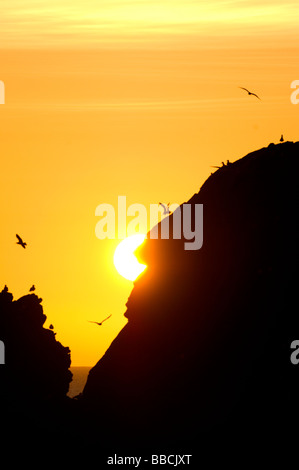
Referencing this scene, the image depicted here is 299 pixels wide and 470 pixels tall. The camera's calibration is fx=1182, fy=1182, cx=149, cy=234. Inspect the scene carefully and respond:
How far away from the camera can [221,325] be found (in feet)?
221

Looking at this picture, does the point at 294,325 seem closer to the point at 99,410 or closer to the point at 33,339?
the point at 99,410

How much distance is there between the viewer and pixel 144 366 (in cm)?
7025

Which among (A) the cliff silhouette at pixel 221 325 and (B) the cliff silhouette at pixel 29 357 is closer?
(A) the cliff silhouette at pixel 221 325

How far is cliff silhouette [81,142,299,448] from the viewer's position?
213 ft

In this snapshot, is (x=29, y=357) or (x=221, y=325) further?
(x=29, y=357)

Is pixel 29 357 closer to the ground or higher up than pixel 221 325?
higher up

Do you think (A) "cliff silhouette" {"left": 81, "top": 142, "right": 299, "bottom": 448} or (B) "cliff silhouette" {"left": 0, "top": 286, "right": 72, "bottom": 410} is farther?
(B) "cliff silhouette" {"left": 0, "top": 286, "right": 72, "bottom": 410}

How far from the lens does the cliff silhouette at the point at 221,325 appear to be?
64812 millimetres
